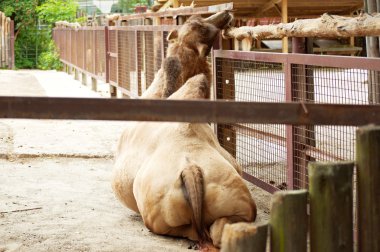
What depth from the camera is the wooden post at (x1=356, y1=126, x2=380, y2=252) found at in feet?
11.9

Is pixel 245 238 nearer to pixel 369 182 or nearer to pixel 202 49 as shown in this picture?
pixel 369 182

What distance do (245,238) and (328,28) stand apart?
3.22 metres

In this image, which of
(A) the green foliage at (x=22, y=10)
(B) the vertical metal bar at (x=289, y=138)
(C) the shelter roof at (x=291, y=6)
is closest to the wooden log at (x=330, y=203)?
(B) the vertical metal bar at (x=289, y=138)

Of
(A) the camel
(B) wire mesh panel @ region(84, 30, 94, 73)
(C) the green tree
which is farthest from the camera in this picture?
(C) the green tree

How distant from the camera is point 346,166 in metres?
3.62

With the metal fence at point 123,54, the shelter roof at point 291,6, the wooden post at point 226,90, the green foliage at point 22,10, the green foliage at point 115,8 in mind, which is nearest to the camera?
the wooden post at point 226,90

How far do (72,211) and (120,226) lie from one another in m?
0.81

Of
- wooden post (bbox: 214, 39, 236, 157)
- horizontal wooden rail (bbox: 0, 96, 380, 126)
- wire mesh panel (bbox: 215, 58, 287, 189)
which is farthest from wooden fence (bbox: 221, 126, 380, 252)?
wooden post (bbox: 214, 39, 236, 157)

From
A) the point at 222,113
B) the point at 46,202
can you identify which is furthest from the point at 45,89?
the point at 222,113

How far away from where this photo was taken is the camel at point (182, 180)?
5648mm

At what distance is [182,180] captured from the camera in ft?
18.7

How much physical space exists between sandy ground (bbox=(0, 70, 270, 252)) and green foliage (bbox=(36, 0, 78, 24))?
915 inches

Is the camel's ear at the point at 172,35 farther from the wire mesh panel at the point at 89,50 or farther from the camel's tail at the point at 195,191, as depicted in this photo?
the wire mesh panel at the point at 89,50

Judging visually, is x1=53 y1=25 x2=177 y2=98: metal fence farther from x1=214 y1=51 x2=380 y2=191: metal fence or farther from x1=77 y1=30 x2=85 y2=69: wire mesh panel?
x1=214 y1=51 x2=380 y2=191: metal fence
